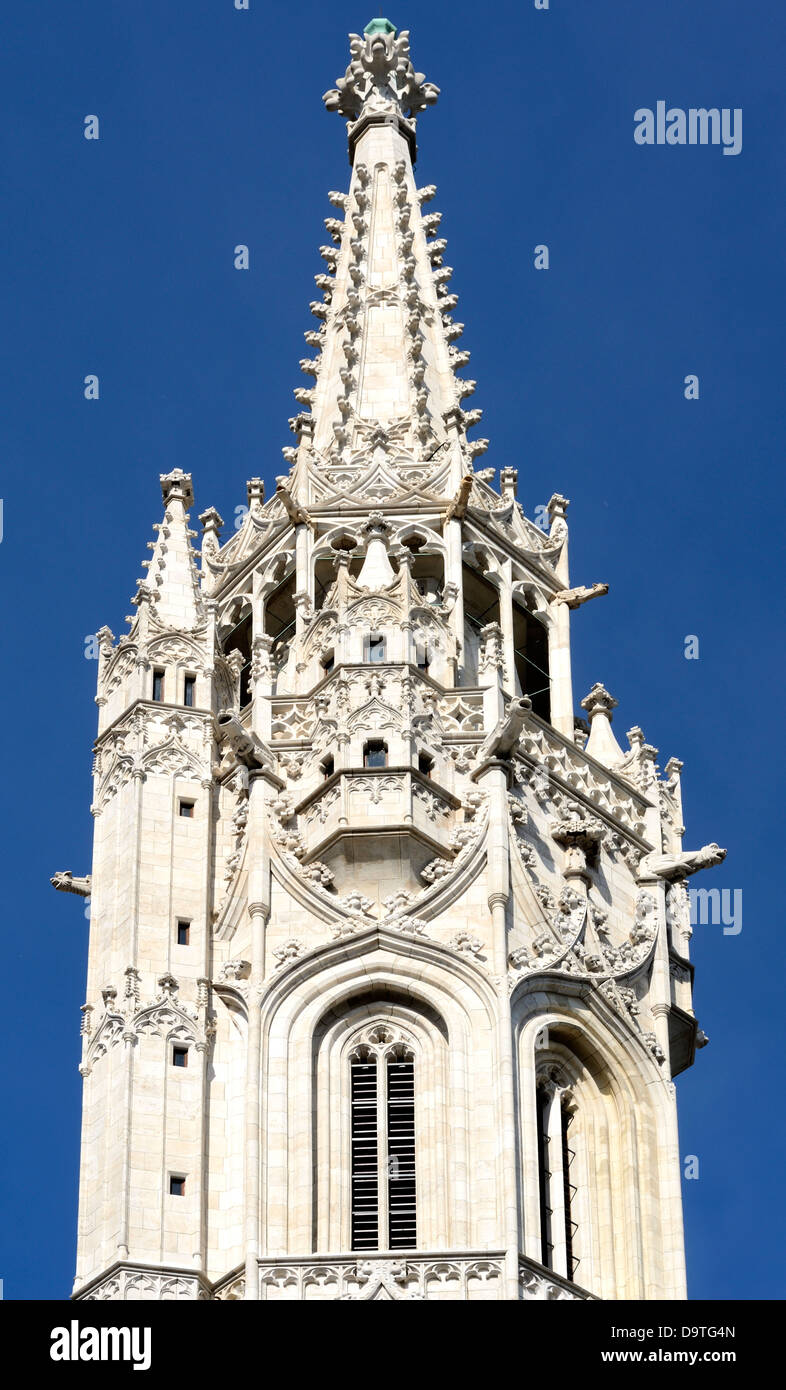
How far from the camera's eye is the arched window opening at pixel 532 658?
63.6m

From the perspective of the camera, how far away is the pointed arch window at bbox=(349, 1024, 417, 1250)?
5212 cm

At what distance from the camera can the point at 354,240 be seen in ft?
230

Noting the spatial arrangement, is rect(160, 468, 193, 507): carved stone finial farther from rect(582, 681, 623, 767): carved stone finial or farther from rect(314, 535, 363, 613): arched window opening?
rect(582, 681, 623, 767): carved stone finial

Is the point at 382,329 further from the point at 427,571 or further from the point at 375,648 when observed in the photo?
the point at 375,648

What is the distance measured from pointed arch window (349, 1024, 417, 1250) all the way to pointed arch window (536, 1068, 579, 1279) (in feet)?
6.19

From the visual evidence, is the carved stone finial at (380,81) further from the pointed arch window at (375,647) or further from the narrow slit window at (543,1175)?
the narrow slit window at (543,1175)

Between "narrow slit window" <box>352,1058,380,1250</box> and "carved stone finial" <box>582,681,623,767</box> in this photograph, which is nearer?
"narrow slit window" <box>352,1058,380,1250</box>

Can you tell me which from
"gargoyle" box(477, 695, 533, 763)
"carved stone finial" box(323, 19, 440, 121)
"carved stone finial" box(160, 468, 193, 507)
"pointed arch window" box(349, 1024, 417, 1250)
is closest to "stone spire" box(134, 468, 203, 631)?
"carved stone finial" box(160, 468, 193, 507)

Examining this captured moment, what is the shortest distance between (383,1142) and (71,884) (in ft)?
26.5

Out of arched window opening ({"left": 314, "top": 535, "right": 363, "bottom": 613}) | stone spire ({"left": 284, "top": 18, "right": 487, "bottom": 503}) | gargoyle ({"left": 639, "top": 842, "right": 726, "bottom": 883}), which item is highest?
stone spire ({"left": 284, "top": 18, "right": 487, "bottom": 503})

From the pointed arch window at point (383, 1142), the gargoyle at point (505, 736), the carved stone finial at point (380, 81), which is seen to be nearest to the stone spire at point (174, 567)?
the gargoyle at point (505, 736)

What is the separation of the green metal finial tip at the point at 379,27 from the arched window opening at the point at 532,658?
17.4 metres

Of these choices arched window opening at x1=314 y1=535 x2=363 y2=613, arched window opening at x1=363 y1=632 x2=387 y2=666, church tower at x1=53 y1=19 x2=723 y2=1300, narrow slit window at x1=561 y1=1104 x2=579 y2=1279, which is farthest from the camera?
arched window opening at x1=314 y1=535 x2=363 y2=613
